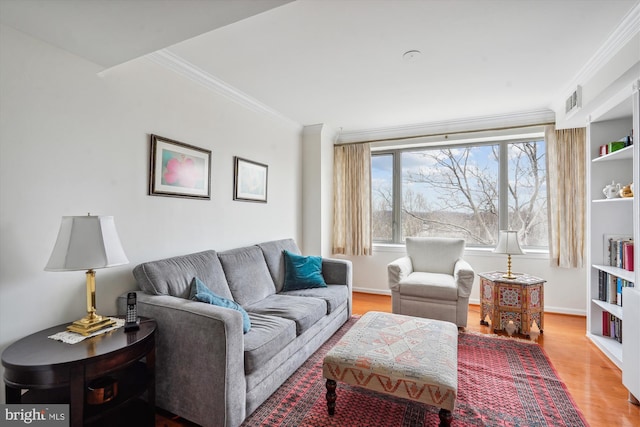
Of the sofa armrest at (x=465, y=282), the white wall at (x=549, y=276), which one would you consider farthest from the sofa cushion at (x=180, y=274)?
the white wall at (x=549, y=276)

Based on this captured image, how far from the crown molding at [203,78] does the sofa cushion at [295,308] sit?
207 centimetres

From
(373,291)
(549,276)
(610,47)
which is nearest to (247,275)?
(373,291)

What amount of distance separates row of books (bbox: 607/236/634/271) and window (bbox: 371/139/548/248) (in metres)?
1.24

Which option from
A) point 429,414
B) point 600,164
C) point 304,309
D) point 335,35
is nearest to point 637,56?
point 600,164

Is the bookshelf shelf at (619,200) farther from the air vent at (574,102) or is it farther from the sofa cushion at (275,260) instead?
the sofa cushion at (275,260)

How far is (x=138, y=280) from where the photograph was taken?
6.84 ft

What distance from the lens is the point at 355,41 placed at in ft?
7.39

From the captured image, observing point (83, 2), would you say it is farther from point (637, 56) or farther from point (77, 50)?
point (637, 56)

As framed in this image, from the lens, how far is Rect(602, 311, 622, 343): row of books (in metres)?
2.70

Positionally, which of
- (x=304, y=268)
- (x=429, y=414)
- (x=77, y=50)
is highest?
(x=77, y=50)

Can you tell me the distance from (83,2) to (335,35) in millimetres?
1459

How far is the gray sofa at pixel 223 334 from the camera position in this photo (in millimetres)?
1677

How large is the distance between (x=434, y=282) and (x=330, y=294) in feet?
3.93

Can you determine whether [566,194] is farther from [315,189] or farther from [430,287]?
[315,189]
